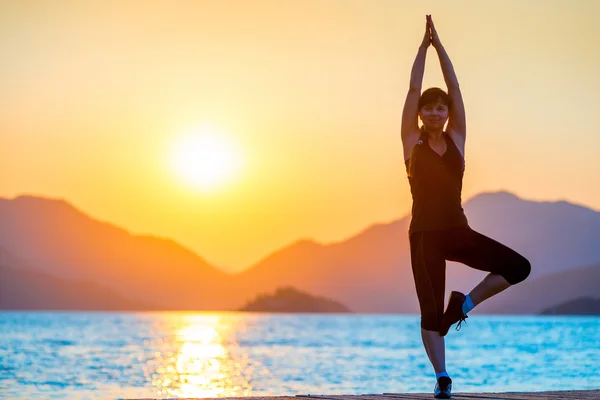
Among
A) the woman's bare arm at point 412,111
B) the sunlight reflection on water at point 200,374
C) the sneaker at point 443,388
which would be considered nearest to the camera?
the sneaker at point 443,388

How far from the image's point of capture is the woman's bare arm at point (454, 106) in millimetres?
8281

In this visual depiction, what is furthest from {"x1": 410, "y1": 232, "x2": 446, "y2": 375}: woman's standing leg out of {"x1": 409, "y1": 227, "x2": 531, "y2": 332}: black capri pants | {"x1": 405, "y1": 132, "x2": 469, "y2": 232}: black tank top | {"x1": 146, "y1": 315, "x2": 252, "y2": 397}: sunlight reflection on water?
{"x1": 146, "y1": 315, "x2": 252, "y2": 397}: sunlight reflection on water

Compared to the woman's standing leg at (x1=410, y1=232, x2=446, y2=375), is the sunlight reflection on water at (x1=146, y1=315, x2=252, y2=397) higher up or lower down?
Answer: higher up

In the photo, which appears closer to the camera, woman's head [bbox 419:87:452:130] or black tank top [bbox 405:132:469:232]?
black tank top [bbox 405:132:469:232]

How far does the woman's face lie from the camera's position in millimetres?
8164

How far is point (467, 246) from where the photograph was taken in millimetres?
7965

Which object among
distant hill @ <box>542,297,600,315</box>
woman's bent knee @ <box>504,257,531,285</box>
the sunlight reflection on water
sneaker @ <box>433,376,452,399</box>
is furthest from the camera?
distant hill @ <box>542,297,600,315</box>

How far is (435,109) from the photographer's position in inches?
322

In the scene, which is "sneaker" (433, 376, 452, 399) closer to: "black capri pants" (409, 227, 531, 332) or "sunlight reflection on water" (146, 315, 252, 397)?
"black capri pants" (409, 227, 531, 332)

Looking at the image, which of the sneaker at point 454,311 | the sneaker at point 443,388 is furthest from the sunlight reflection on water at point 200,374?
the sneaker at point 443,388

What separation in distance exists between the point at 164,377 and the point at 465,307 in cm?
2609

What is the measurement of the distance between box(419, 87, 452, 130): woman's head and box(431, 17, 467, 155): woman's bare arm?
0.10 metres

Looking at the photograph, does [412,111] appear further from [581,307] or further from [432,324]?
[581,307]

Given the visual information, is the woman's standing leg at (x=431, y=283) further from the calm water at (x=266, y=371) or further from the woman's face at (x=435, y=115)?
the calm water at (x=266, y=371)
